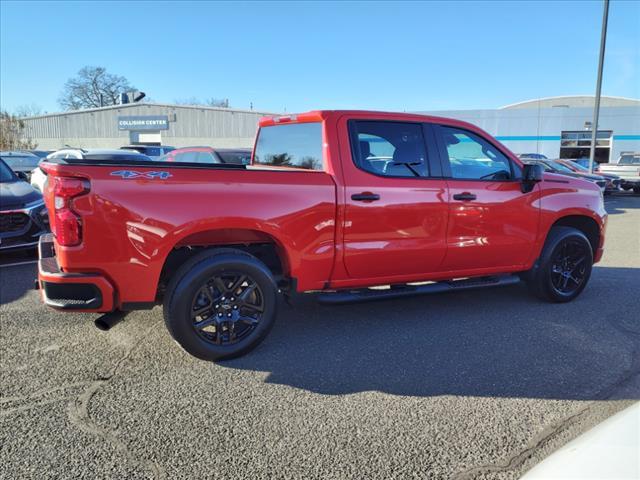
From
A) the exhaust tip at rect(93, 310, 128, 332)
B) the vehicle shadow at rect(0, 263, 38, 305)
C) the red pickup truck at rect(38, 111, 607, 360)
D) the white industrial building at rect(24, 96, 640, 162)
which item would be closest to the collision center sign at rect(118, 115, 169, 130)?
the white industrial building at rect(24, 96, 640, 162)

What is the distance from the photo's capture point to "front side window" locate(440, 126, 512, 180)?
4.61 metres

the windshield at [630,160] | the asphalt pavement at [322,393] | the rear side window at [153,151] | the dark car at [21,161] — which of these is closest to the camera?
the asphalt pavement at [322,393]

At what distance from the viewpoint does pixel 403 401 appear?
3.20 m

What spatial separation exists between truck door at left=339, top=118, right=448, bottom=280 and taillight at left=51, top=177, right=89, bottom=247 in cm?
197

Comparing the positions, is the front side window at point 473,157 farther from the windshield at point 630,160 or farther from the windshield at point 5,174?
the windshield at point 630,160

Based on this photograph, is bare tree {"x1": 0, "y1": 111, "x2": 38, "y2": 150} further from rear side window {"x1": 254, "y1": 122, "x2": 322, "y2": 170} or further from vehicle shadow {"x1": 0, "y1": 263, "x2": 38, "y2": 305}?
rear side window {"x1": 254, "y1": 122, "x2": 322, "y2": 170}

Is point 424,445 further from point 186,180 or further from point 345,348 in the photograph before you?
point 186,180

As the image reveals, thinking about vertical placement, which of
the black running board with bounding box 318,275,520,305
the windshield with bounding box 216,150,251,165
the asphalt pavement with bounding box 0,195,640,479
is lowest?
the asphalt pavement with bounding box 0,195,640,479

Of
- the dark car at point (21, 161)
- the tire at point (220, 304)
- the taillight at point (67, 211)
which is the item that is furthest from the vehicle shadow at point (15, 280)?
the dark car at point (21, 161)

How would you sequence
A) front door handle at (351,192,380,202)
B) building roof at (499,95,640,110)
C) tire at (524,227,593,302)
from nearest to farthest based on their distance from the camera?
front door handle at (351,192,380,202), tire at (524,227,593,302), building roof at (499,95,640,110)

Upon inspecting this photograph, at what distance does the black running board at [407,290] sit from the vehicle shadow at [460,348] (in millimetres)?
332

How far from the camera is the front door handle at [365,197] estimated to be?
3986 millimetres

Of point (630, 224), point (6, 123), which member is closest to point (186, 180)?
point (630, 224)

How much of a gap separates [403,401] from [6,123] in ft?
150
